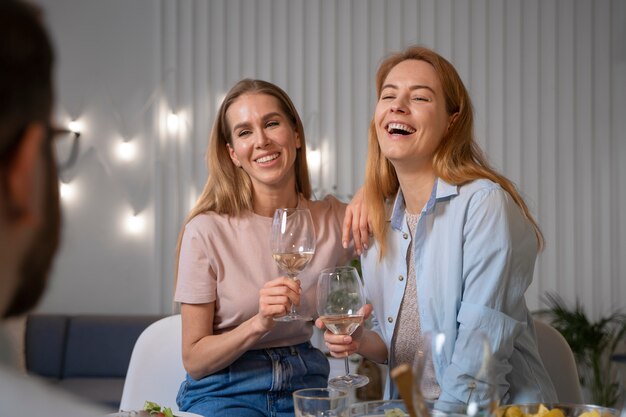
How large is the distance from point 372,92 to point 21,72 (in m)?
5.87

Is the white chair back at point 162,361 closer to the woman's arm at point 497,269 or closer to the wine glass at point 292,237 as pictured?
the wine glass at point 292,237

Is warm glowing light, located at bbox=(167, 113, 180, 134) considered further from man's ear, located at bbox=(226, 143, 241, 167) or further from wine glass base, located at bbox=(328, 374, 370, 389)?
wine glass base, located at bbox=(328, 374, 370, 389)

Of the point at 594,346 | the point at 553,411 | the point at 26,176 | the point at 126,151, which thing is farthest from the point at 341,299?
the point at 126,151

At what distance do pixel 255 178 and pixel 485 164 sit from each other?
2.15 ft

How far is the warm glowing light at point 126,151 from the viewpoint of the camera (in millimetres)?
6184

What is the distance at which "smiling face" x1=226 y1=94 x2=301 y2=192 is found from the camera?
2115 millimetres

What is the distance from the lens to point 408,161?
6.52ft

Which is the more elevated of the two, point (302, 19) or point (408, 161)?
point (302, 19)

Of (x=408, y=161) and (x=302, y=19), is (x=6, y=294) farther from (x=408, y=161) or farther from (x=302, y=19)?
(x=302, y=19)

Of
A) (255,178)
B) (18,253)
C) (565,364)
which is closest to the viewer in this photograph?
(18,253)

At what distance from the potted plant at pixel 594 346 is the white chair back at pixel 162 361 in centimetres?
395

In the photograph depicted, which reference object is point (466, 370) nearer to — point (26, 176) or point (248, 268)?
point (26, 176)

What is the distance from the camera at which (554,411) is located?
3.18ft

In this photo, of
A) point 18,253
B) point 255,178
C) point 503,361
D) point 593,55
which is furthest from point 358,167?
point 18,253
